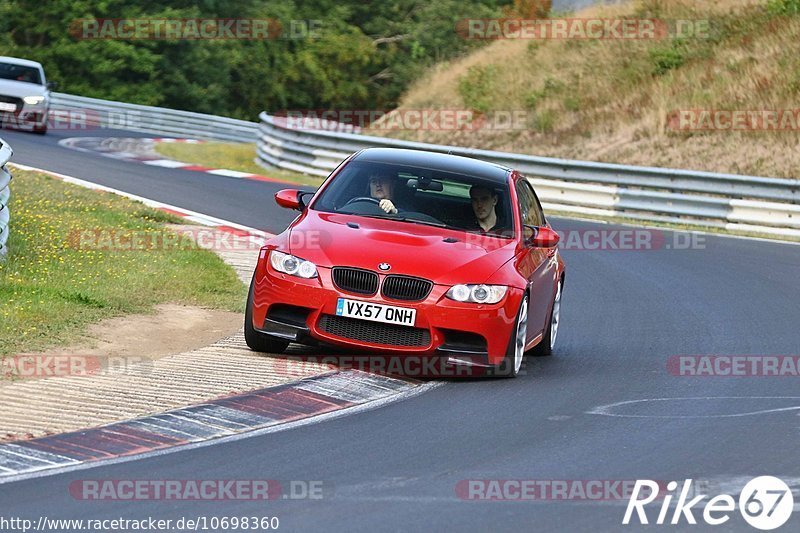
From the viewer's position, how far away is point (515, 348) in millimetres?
10188

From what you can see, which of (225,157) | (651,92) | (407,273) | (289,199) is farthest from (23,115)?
(407,273)

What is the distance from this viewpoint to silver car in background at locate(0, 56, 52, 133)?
105ft

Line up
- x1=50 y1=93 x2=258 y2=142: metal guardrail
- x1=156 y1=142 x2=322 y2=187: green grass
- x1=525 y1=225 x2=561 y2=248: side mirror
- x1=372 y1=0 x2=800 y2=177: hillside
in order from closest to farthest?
x1=525 y1=225 x2=561 y2=248: side mirror < x1=156 y1=142 x2=322 y2=187: green grass < x1=372 y1=0 x2=800 y2=177: hillside < x1=50 y1=93 x2=258 y2=142: metal guardrail

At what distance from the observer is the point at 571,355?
38.8ft

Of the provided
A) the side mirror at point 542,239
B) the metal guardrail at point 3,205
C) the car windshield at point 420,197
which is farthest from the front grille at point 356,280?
the metal guardrail at point 3,205

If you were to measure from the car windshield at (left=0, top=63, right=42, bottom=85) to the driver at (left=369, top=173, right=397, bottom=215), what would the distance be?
75.7 ft

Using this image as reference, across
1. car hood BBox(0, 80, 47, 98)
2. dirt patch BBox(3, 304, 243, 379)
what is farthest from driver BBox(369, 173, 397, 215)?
car hood BBox(0, 80, 47, 98)

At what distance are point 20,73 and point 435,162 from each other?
76.7ft

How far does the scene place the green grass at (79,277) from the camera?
34.8 ft

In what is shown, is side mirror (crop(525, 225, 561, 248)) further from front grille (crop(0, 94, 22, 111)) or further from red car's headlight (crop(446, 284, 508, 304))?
front grille (crop(0, 94, 22, 111))

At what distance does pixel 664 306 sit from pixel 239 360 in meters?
6.24

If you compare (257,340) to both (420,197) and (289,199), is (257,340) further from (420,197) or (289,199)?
(420,197)

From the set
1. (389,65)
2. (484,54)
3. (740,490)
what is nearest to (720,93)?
(484,54)

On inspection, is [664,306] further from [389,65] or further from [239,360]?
[389,65]
